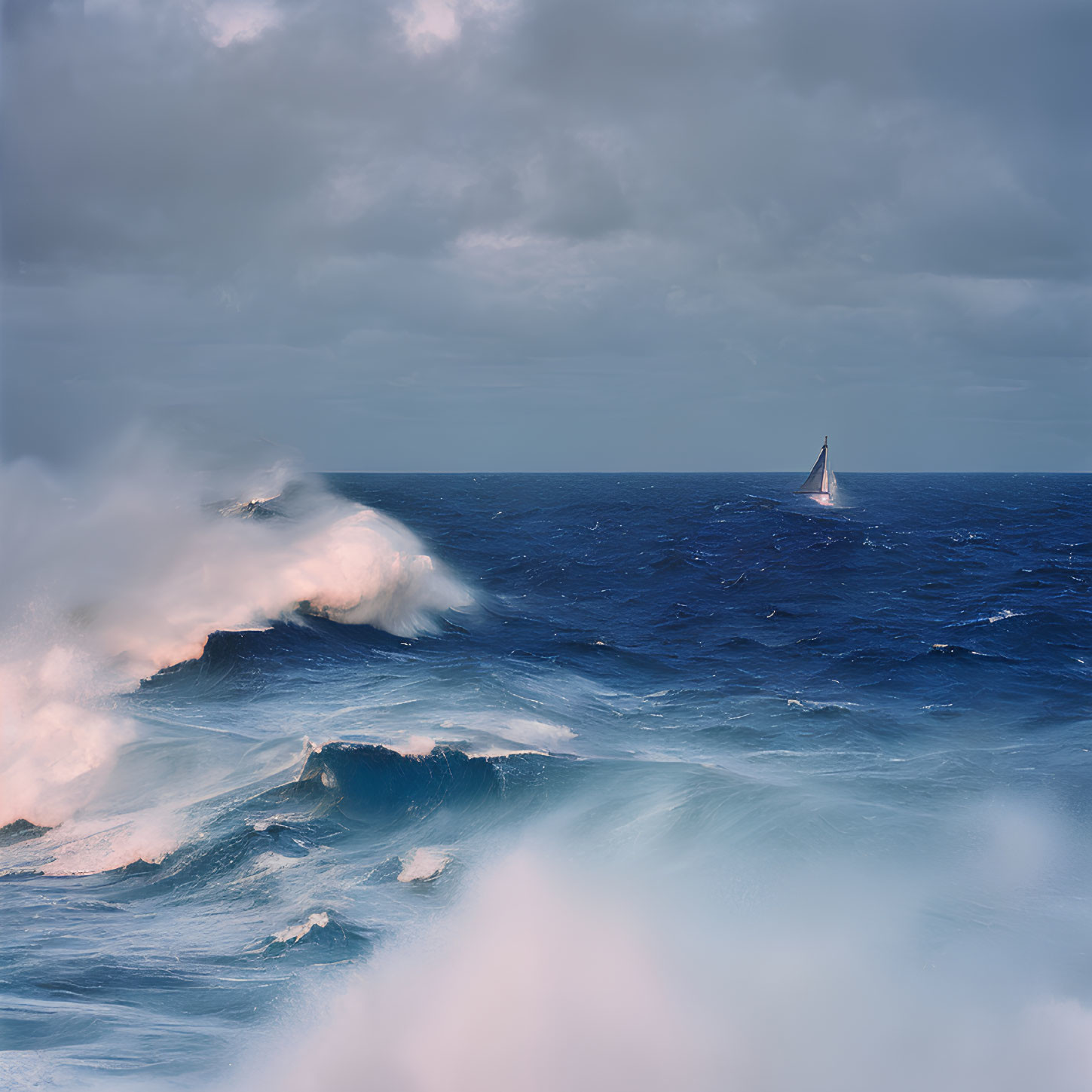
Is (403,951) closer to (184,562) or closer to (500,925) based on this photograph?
(500,925)

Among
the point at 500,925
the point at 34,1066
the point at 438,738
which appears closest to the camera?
the point at 34,1066

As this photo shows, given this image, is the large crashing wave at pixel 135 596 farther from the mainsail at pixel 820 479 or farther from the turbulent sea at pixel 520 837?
the mainsail at pixel 820 479

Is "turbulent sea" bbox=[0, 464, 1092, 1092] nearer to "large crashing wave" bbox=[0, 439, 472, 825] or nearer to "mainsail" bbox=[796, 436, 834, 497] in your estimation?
"large crashing wave" bbox=[0, 439, 472, 825]

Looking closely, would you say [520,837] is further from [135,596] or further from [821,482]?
[821,482]

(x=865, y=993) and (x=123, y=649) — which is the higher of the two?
(x=123, y=649)

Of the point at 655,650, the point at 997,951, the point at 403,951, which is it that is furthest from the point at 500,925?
the point at 655,650

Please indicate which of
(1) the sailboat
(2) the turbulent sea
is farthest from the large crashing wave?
(1) the sailboat
